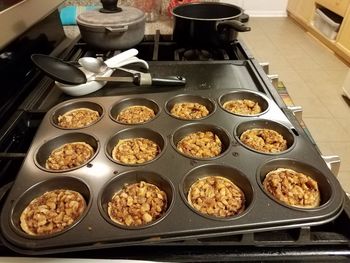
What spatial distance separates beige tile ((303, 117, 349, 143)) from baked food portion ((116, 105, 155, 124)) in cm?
182

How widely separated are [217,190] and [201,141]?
196 millimetres

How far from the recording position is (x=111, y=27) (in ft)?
3.96

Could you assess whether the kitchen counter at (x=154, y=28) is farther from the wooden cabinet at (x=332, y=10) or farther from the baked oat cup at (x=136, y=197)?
the wooden cabinet at (x=332, y=10)

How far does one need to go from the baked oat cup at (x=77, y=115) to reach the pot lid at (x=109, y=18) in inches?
14.9

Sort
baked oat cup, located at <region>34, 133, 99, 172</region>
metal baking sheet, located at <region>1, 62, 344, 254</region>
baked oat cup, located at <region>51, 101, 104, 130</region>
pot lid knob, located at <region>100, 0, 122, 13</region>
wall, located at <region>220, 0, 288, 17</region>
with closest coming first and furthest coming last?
metal baking sheet, located at <region>1, 62, 344, 254</region> → baked oat cup, located at <region>34, 133, 99, 172</region> → baked oat cup, located at <region>51, 101, 104, 130</region> → pot lid knob, located at <region>100, 0, 122, 13</region> → wall, located at <region>220, 0, 288, 17</region>

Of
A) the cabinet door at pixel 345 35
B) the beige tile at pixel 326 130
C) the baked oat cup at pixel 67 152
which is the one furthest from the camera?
the cabinet door at pixel 345 35

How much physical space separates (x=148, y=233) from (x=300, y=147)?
1.71 feet

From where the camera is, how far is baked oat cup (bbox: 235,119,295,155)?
2.95 ft

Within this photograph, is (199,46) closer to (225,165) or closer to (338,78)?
(225,165)

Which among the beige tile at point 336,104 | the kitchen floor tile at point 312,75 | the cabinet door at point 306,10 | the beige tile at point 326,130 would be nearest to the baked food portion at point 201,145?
the kitchen floor tile at point 312,75

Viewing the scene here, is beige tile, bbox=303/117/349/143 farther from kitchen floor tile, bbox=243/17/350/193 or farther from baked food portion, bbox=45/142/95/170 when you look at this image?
baked food portion, bbox=45/142/95/170

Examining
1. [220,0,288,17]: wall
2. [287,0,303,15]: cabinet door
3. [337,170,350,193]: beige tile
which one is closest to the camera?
[337,170,350,193]: beige tile

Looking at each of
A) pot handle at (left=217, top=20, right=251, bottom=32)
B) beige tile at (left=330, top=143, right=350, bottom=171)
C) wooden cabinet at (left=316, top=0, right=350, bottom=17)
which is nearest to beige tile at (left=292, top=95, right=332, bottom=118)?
beige tile at (left=330, top=143, right=350, bottom=171)

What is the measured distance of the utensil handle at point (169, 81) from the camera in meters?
1.13
